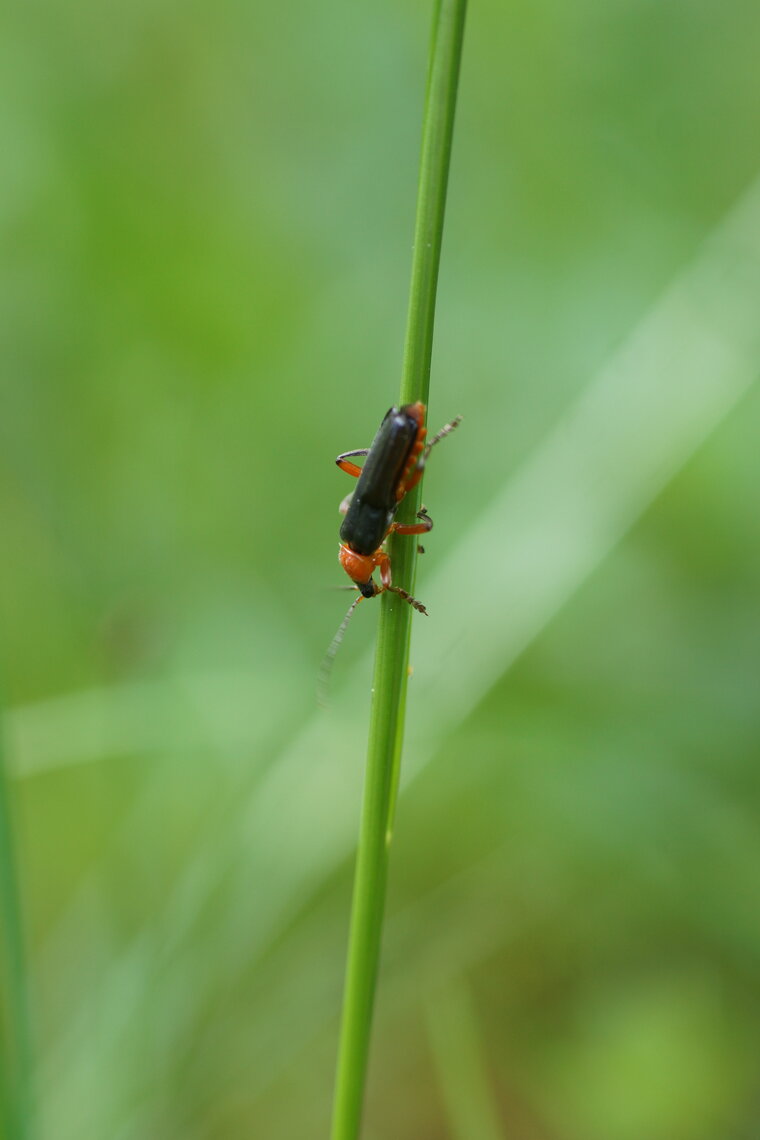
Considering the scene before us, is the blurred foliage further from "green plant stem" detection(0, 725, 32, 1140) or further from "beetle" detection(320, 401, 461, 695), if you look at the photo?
"green plant stem" detection(0, 725, 32, 1140)

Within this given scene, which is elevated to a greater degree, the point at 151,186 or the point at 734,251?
the point at 734,251

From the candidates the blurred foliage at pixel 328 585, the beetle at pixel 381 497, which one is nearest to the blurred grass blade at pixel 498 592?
the blurred foliage at pixel 328 585

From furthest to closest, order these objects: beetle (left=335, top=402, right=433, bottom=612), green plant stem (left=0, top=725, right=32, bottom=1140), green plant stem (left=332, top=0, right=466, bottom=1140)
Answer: beetle (left=335, top=402, right=433, bottom=612)
green plant stem (left=0, top=725, right=32, bottom=1140)
green plant stem (left=332, top=0, right=466, bottom=1140)

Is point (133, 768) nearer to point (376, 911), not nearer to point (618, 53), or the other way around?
point (376, 911)

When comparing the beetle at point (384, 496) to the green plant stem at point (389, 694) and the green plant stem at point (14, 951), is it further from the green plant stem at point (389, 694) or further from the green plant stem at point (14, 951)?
the green plant stem at point (14, 951)

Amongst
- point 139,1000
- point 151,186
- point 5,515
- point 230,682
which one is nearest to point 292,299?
point 151,186

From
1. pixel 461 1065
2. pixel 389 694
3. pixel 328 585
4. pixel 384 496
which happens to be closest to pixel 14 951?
pixel 389 694

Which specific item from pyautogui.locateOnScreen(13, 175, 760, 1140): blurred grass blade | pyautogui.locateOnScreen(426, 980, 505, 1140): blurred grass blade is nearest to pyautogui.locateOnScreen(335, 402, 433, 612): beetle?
pyautogui.locateOnScreen(13, 175, 760, 1140): blurred grass blade
